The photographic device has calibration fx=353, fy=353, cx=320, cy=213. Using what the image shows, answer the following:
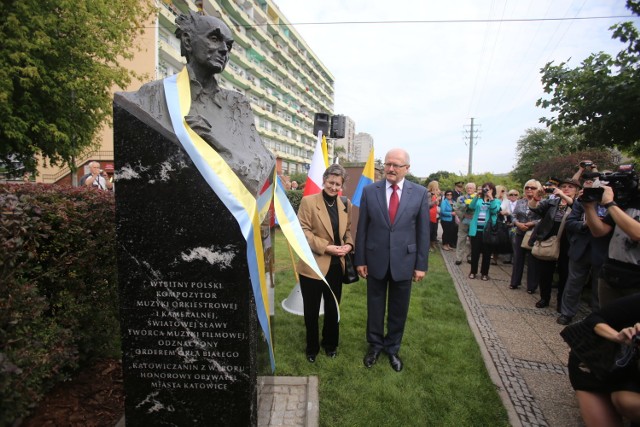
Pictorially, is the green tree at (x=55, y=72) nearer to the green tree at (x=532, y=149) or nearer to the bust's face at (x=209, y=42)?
the bust's face at (x=209, y=42)

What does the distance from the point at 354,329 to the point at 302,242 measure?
6.83 feet

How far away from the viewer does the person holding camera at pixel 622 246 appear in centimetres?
304

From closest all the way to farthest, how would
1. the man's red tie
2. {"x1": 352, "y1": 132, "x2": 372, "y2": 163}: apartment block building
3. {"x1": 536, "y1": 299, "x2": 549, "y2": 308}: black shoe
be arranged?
the man's red tie < {"x1": 536, "y1": 299, "x2": 549, "y2": 308}: black shoe < {"x1": 352, "y1": 132, "x2": 372, "y2": 163}: apartment block building

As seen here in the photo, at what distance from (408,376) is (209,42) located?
3.20 metres

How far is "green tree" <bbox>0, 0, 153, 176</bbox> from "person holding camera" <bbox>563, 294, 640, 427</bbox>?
1193 centimetres

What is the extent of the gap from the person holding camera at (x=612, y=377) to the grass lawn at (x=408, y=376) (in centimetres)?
64

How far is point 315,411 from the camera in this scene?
2658 millimetres

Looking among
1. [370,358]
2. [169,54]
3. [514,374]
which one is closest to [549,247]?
[514,374]

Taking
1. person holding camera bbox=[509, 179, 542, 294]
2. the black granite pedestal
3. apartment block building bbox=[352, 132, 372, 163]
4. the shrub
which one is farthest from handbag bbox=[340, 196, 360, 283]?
apartment block building bbox=[352, 132, 372, 163]

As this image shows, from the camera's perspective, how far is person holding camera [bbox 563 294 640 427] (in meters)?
2.14

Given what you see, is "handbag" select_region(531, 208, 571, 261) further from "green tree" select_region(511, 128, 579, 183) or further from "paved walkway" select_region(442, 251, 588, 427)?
"green tree" select_region(511, 128, 579, 183)

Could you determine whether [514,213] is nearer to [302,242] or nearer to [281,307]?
[281,307]

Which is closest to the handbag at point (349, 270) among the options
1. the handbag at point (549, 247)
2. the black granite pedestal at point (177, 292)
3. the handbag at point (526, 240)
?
the black granite pedestal at point (177, 292)

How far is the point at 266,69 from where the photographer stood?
5194cm
